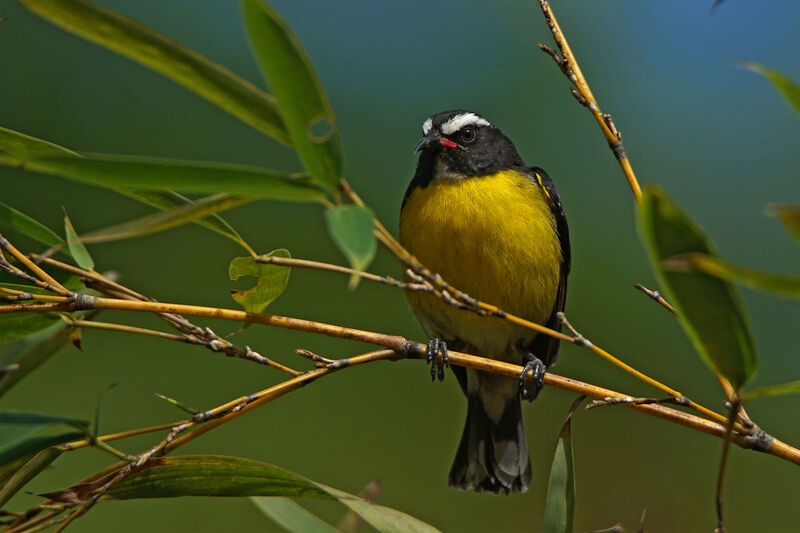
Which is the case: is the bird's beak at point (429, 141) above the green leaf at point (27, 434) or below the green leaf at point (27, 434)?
above

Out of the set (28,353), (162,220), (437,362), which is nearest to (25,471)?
(28,353)

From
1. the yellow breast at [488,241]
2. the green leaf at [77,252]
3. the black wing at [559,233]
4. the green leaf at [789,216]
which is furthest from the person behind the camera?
the black wing at [559,233]

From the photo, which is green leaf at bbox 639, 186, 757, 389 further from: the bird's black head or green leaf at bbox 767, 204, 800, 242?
the bird's black head

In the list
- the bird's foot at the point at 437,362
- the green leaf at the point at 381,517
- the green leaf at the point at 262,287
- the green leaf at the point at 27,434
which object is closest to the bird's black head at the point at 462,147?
the bird's foot at the point at 437,362

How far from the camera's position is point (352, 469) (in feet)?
19.5

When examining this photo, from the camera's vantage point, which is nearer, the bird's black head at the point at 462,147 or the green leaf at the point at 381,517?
the green leaf at the point at 381,517

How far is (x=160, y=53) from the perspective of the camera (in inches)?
50.8

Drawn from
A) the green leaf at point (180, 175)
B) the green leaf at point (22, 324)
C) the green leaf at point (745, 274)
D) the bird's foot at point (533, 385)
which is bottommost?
the bird's foot at point (533, 385)

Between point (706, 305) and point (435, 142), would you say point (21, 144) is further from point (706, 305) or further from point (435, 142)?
point (435, 142)

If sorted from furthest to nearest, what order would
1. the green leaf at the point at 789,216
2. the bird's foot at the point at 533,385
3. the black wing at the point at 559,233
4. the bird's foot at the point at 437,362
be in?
the black wing at the point at 559,233
the bird's foot at the point at 533,385
the bird's foot at the point at 437,362
the green leaf at the point at 789,216

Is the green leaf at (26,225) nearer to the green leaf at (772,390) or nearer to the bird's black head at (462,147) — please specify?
the green leaf at (772,390)

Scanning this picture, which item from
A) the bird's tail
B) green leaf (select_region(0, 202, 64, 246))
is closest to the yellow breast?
the bird's tail

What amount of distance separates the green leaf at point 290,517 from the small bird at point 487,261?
876mm

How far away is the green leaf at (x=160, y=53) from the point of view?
1.27 metres
